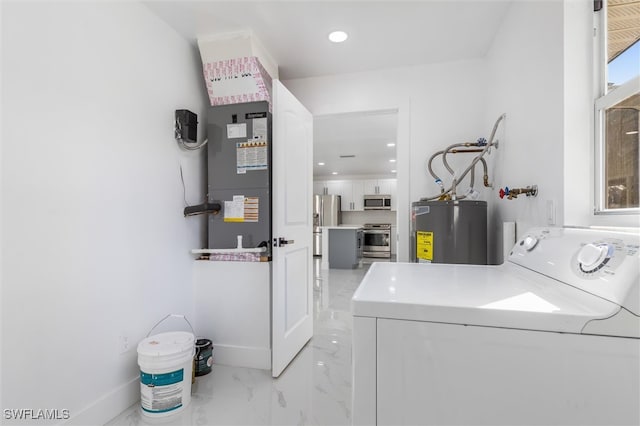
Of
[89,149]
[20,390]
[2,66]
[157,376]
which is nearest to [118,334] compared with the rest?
[157,376]

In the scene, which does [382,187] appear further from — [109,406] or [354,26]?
[109,406]

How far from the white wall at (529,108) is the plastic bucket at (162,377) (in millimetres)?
2058

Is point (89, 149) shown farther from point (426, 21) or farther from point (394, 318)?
point (426, 21)

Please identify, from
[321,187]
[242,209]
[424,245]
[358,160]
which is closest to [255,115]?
[242,209]

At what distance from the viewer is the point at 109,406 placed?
1.69 metres

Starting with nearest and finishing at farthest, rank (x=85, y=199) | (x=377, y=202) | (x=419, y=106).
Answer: (x=85, y=199), (x=419, y=106), (x=377, y=202)

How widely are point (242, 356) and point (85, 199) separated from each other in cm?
150

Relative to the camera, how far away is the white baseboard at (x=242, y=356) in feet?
7.47

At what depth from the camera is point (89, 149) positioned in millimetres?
1620

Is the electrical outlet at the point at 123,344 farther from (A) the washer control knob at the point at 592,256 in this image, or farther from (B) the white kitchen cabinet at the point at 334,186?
(B) the white kitchen cabinet at the point at 334,186

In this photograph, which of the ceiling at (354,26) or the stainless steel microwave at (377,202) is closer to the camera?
the ceiling at (354,26)

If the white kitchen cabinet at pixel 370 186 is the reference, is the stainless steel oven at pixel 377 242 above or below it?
below

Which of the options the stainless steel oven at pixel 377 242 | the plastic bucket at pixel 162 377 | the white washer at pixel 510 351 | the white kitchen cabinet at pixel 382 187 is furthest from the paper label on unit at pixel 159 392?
the white kitchen cabinet at pixel 382 187

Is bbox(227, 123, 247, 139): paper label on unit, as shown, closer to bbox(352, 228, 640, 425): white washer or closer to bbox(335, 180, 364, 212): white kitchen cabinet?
bbox(352, 228, 640, 425): white washer
